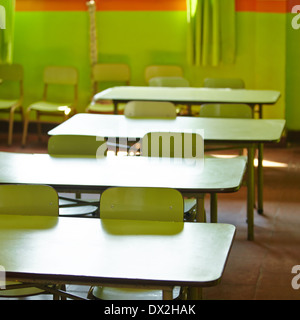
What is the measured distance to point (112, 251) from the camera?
277cm

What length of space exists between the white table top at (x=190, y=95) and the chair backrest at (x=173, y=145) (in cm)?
171

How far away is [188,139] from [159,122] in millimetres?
902

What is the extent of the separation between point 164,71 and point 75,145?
160 inches

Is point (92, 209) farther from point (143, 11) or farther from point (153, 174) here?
point (143, 11)

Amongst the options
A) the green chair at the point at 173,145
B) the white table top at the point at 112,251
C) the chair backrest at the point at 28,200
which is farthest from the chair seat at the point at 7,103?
the white table top at the point at 112,251

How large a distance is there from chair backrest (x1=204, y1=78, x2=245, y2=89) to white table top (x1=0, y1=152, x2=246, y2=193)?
3.20m

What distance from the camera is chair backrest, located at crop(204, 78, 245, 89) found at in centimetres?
739

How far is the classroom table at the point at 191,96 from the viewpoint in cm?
631

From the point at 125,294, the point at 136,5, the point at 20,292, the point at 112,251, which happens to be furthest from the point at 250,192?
the point at 136,5

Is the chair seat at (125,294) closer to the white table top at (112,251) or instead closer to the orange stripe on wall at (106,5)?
the white table top at (112,251)

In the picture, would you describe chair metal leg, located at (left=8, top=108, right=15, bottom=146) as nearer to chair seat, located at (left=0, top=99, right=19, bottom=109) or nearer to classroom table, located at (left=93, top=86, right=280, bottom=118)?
chair seat, located at (left=0, top=99, right=19, bottom=109)

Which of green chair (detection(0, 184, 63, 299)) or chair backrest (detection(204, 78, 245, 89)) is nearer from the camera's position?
green chair (detection(0, 184, 63, 299))

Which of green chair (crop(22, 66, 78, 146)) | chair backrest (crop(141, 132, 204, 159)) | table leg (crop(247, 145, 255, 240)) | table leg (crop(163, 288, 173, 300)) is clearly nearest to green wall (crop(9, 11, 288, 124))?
green chair (crop(22, 66, 78, 146))
